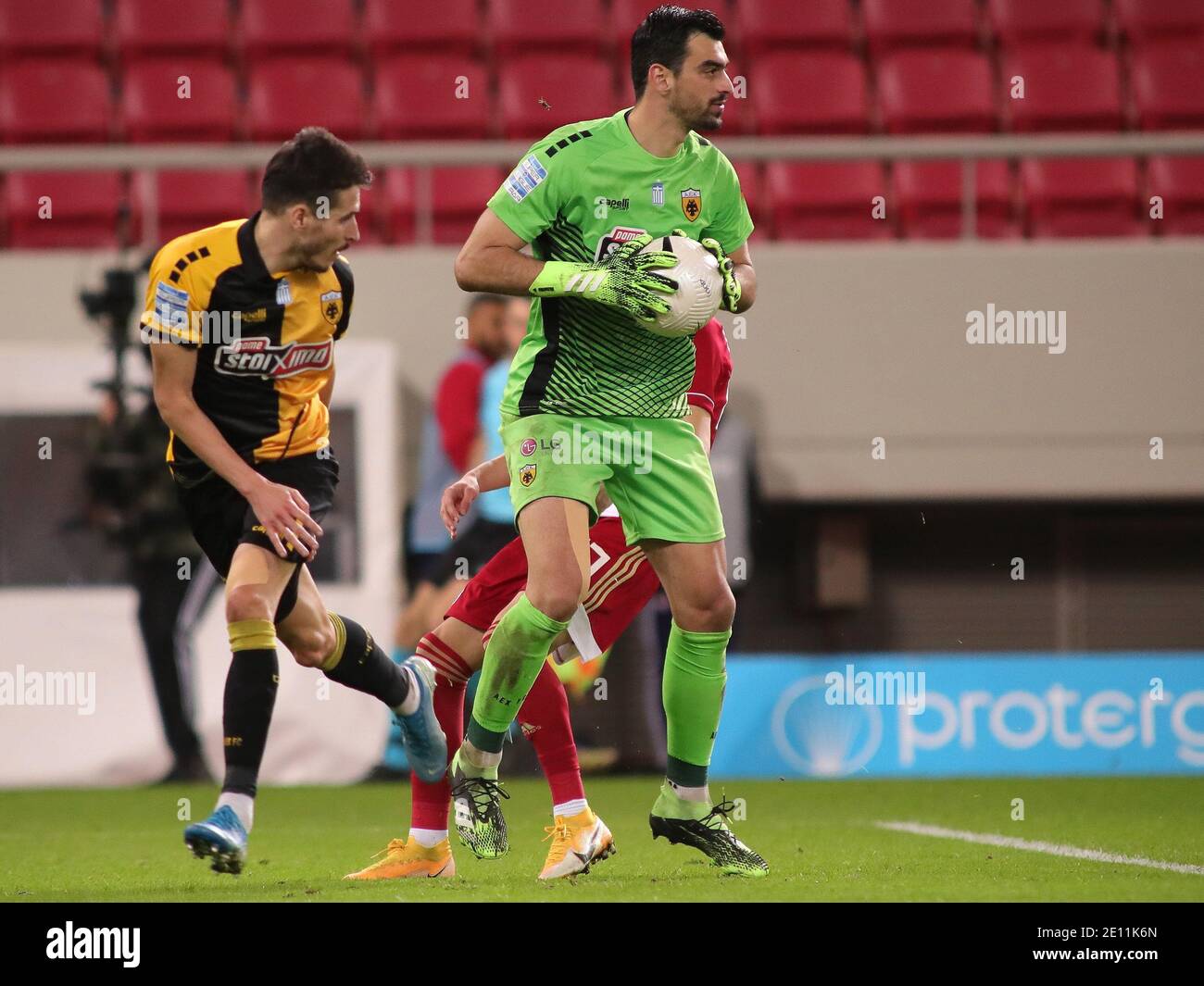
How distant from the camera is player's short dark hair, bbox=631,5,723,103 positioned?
4.57 meters

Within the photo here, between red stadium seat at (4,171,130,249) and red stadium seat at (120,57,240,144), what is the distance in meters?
0.45

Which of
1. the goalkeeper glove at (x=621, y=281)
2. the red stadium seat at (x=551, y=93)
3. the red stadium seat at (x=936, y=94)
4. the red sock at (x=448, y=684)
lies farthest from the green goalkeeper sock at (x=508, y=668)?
the red stadium seat at (x=936, y=94)

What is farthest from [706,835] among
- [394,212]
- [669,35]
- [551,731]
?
[394,212]

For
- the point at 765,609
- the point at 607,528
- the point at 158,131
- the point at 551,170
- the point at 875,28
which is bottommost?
the point at 765,609

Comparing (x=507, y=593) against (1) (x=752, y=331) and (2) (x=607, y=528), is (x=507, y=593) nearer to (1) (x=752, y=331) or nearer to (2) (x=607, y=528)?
(2) (x=607, y=528)

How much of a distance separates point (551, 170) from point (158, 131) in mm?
5951

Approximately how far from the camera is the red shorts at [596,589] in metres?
4.88

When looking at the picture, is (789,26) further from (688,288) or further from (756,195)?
(688,288)

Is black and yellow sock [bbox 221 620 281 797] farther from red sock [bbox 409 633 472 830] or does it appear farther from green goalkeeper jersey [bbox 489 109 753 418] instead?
green goalkeeper jersey [bbox 489 109 753 418]

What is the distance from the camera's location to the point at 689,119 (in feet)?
15.0

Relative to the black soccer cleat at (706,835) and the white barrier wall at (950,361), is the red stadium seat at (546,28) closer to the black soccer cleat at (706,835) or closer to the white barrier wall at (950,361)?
the white barrier wall at (950,361)

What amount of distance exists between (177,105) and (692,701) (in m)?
6.50

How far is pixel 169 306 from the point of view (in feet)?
14.4

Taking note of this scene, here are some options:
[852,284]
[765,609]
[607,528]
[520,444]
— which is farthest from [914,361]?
[520,444]
